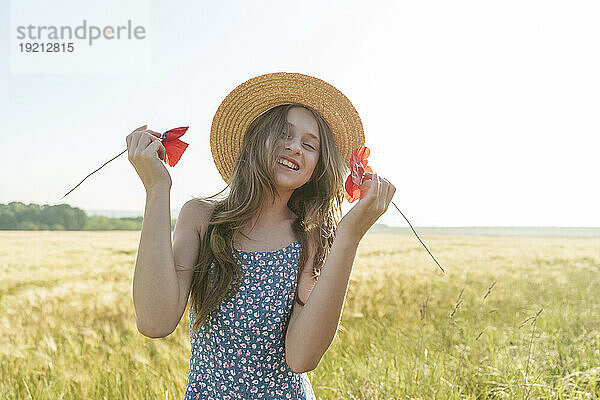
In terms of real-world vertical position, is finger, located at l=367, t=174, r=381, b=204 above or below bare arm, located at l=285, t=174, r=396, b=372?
above

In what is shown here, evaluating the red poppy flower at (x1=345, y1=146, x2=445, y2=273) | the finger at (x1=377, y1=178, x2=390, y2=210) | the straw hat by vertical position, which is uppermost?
the straw hat

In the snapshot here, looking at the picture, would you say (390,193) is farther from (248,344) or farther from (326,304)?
(248,344)

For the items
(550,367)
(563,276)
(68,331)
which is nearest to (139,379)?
(68,331)

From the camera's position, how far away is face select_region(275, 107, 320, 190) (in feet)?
6.08

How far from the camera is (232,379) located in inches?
68.8

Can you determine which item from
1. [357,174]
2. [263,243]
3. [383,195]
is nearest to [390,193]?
[383,195]

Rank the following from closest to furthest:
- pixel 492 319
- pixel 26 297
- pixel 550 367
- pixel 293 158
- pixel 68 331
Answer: pixel 293 158 → pixel 550 367 → pixel 68 331 → pixel 492 319 → pixel 26 297

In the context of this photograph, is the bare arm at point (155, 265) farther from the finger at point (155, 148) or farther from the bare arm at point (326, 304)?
the bare arm at point (326, 304)

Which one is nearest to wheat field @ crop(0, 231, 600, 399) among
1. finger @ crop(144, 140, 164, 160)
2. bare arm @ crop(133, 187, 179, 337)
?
bare arm @ crop(133, 187, 179, 337)

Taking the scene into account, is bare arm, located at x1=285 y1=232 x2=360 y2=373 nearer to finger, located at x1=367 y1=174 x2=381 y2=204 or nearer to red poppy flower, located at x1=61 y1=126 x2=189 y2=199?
finger, located at x1=367 y1=174 x2=381 y2=204

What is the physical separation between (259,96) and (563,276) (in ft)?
16.9

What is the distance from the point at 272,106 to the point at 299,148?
11.3 inches

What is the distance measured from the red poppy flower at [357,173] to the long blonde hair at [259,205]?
0.49 ft

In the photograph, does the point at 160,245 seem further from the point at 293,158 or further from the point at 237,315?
the point at 293,158
